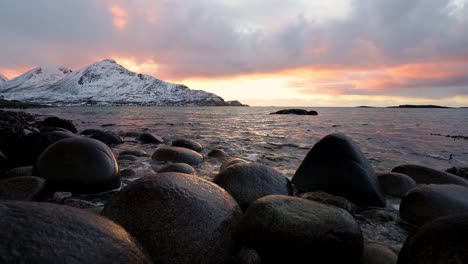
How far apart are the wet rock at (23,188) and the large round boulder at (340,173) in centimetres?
537

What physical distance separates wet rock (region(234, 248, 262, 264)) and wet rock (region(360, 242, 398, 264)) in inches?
48.7

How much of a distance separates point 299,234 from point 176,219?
4.31ft

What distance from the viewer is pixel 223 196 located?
3.56m

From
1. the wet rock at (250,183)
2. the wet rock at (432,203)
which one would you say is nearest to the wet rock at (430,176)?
the wet rock at (432,203)

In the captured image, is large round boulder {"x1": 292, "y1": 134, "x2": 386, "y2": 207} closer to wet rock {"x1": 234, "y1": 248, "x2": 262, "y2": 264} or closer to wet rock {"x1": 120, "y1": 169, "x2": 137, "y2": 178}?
wet rock {"x1": 234, "y1": 248, "x2": 262, "y2": 264}

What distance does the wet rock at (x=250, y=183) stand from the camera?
5121 millimetres

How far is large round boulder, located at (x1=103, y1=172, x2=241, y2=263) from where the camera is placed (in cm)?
297

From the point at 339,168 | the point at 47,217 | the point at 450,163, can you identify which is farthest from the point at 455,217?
the point at 450,163

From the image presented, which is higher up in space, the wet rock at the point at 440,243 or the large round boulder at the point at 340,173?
the wet rock at the point at 440,243

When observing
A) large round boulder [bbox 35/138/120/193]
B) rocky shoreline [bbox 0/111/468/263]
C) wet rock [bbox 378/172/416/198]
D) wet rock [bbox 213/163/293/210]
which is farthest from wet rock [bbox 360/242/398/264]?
large round boulder [bbox 35/138/120/193]

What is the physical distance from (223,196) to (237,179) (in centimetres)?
177

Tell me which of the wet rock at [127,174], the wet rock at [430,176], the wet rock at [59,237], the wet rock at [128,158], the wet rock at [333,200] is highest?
the wet rock at [59,237]

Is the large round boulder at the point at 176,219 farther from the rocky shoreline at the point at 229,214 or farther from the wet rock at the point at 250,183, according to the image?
the wet rock at the point at 250,183

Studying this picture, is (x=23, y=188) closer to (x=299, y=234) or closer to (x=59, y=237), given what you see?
(x=59, y=237)
